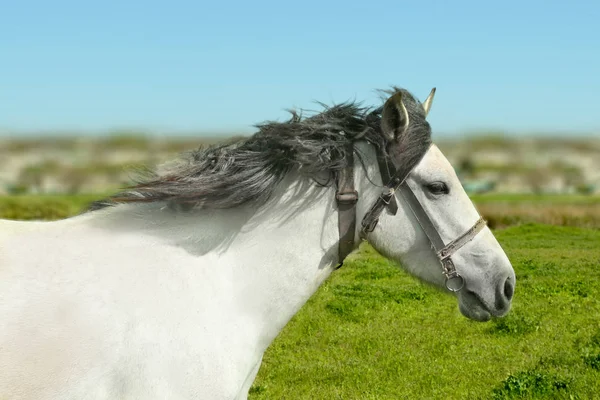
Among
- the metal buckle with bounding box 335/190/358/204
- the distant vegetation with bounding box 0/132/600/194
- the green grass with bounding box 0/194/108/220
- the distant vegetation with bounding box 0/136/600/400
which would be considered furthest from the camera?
the green grass with bounding box 0/194/108/220

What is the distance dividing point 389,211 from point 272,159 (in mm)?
709

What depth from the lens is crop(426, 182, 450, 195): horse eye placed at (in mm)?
3617

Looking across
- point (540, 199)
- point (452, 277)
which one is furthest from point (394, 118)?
Answer: point (540, 199)

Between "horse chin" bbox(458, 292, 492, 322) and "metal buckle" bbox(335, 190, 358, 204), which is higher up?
"metal buckle" bbox(335, 190, 358, 204)

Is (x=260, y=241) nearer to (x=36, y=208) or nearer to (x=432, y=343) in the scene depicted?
(x=432, y=343)

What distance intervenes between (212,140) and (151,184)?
2.10 feet

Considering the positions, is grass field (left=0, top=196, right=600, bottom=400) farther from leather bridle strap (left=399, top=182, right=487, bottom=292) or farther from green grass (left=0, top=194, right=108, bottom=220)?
green grass (left=0, top=194, right=108, bottom=220)

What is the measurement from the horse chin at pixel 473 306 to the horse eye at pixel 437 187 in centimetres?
61

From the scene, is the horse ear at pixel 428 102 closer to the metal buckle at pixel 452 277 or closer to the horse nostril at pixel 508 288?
the metal buckle at pixel 452 277

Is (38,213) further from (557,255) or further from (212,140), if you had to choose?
(212,140)

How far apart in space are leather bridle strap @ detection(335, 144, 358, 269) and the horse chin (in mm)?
750

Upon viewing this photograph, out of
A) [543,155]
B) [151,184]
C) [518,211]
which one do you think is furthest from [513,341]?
[518,211]

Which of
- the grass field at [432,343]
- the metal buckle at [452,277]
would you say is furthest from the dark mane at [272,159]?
the grass field at [432,343]

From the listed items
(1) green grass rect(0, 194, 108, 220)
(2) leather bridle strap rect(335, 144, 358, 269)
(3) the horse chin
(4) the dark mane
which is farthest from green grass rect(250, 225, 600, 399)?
(1) green grass rect(0, 194, 108, 220)
